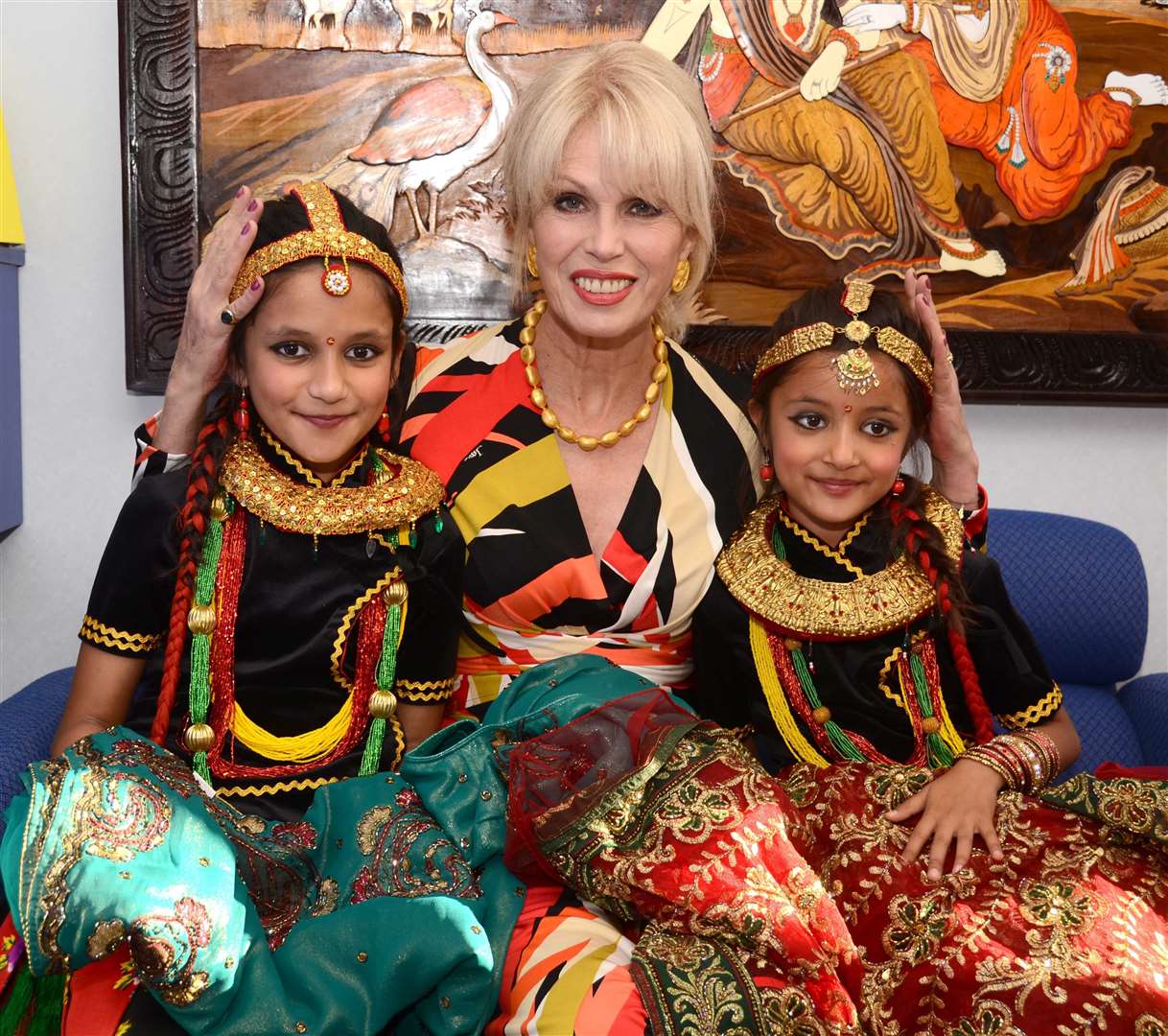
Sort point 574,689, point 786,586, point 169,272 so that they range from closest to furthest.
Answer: point 574,689 → point 786,586 → point 169,272

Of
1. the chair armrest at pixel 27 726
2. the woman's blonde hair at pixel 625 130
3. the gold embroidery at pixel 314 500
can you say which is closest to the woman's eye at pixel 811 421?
the woman's blonde hair at pixel 625 130

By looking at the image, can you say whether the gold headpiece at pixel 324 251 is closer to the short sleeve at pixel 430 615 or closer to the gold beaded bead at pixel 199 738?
the short sleeve at pixel 430 615

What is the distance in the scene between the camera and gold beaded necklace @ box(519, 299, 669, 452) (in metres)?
2.13

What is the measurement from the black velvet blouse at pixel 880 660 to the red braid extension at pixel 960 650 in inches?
1.1

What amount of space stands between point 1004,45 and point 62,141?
2085 millimetres

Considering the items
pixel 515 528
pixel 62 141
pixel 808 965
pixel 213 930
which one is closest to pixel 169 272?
pixel 62 141

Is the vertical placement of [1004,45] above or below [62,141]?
above

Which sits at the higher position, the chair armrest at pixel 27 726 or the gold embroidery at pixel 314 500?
the gold embroidery at pixel 314 500

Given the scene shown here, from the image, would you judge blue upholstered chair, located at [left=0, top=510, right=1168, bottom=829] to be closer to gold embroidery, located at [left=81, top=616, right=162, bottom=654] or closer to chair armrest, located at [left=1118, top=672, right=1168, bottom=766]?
chair armrest, located at [left=1118, top=672, right=1168, bottom=766]

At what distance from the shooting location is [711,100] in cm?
263

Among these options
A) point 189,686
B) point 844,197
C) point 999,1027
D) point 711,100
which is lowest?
point 999,1027

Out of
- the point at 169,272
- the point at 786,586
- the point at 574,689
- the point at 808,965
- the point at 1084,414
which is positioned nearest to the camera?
the point at 808,965

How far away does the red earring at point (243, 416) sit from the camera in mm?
1885

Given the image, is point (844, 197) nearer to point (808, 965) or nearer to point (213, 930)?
point (808, 965)
